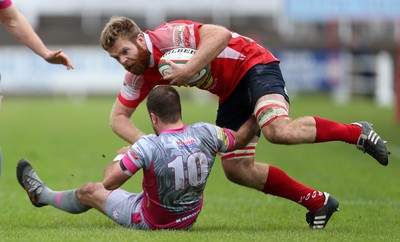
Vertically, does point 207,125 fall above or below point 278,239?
above

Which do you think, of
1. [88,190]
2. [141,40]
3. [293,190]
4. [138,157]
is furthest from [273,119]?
[88,190]

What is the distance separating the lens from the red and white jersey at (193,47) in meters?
7.43

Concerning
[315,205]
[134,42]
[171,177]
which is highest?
[134,42]

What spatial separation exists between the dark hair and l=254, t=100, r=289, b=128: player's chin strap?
24.5 inches

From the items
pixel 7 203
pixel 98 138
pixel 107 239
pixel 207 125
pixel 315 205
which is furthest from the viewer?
pixel 98 138

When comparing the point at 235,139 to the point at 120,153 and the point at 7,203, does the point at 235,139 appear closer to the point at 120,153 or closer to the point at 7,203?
the point at 120,153

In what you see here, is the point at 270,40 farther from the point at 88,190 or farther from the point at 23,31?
the point at 88,190

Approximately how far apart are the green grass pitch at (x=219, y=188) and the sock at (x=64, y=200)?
15 cm

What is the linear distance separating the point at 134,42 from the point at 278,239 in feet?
5.88

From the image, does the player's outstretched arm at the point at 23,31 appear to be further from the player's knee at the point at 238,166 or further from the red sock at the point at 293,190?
the red sock at the point at 293,190

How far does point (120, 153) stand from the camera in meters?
7.33

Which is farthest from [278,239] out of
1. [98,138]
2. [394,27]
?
[394,27]

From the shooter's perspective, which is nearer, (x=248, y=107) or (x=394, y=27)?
(x=248, y=107)

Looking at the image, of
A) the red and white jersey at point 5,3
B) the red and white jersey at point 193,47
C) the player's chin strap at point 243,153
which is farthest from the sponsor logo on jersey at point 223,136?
the red and white jersey at point 5,3
